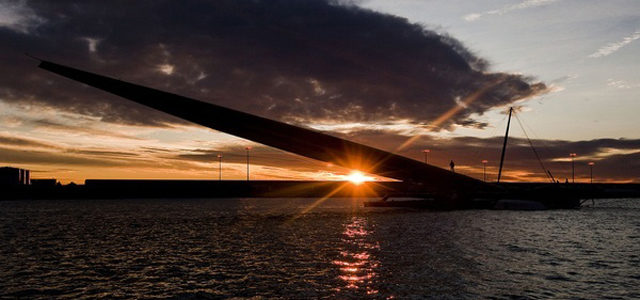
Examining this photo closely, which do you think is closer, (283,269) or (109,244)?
(283,269)

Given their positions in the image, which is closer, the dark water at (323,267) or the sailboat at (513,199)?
the dark water at (323,267)

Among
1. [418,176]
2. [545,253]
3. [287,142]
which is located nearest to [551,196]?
[418,176]

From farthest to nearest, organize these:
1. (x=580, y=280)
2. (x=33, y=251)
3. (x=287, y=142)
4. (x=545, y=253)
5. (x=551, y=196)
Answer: (x=551, y=196) < (x=287, y=142) < (x=33, y=251) < (x=545, y=253) < (x=580, y=280)

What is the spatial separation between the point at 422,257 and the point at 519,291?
9028 mm

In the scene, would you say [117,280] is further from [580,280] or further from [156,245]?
[580,280]

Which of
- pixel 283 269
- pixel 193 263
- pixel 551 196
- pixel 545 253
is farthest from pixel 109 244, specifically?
pixel 551 196

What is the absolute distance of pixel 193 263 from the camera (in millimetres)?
24969

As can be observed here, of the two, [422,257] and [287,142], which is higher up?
[287,142]

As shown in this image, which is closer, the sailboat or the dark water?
the dark water

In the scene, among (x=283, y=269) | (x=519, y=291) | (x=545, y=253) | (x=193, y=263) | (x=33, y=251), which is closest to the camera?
(x=519, y=291)

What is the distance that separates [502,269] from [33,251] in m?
29.2

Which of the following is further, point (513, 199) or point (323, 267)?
point (513, 199)

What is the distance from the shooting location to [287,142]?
6231 cm

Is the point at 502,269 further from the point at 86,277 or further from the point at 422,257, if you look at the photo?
the point at 86,277
